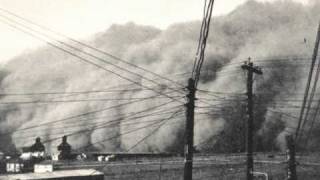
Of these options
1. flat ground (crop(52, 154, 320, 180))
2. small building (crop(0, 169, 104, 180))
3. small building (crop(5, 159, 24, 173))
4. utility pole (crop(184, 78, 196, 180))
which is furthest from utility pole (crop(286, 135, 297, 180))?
small building (crop(5, 159, 24, 173))

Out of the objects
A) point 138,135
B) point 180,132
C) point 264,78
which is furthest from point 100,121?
point 264,78

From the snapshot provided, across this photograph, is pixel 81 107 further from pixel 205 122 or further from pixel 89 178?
pixel 89 178

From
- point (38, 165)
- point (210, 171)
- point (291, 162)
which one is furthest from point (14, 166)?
point (291, 162)

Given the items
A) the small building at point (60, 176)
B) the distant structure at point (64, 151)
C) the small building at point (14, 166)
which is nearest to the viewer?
the small building at point (60, 176)

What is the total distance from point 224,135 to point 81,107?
26711 millimetres

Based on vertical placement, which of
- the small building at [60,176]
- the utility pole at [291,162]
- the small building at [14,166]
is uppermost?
the utility pole at [291,162]

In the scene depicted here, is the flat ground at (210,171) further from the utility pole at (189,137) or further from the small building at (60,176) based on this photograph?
the utility pole at (189,137)

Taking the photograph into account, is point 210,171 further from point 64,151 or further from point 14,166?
point 64,151

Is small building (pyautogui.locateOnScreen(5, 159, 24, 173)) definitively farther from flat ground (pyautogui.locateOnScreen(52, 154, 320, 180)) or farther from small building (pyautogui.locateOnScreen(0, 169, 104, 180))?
small building (pyautogui.locateOnScreen(0, 169, 104, 180))

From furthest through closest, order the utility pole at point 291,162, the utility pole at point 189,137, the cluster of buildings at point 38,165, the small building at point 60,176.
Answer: the cluster of buildings at point 38,165, the small building at point 60,176, the utility pole at point 291,162, the utility pole at point 189,137

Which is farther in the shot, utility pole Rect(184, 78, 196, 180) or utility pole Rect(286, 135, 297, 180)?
utility pole Rect(286, 135, 297, 180)

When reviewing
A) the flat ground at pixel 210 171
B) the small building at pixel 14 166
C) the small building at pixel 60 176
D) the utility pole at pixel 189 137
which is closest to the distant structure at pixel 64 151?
the small building at pixel 14 166

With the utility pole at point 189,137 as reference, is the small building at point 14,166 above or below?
below

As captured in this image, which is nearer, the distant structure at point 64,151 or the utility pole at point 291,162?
the utility pole at point 291,162
